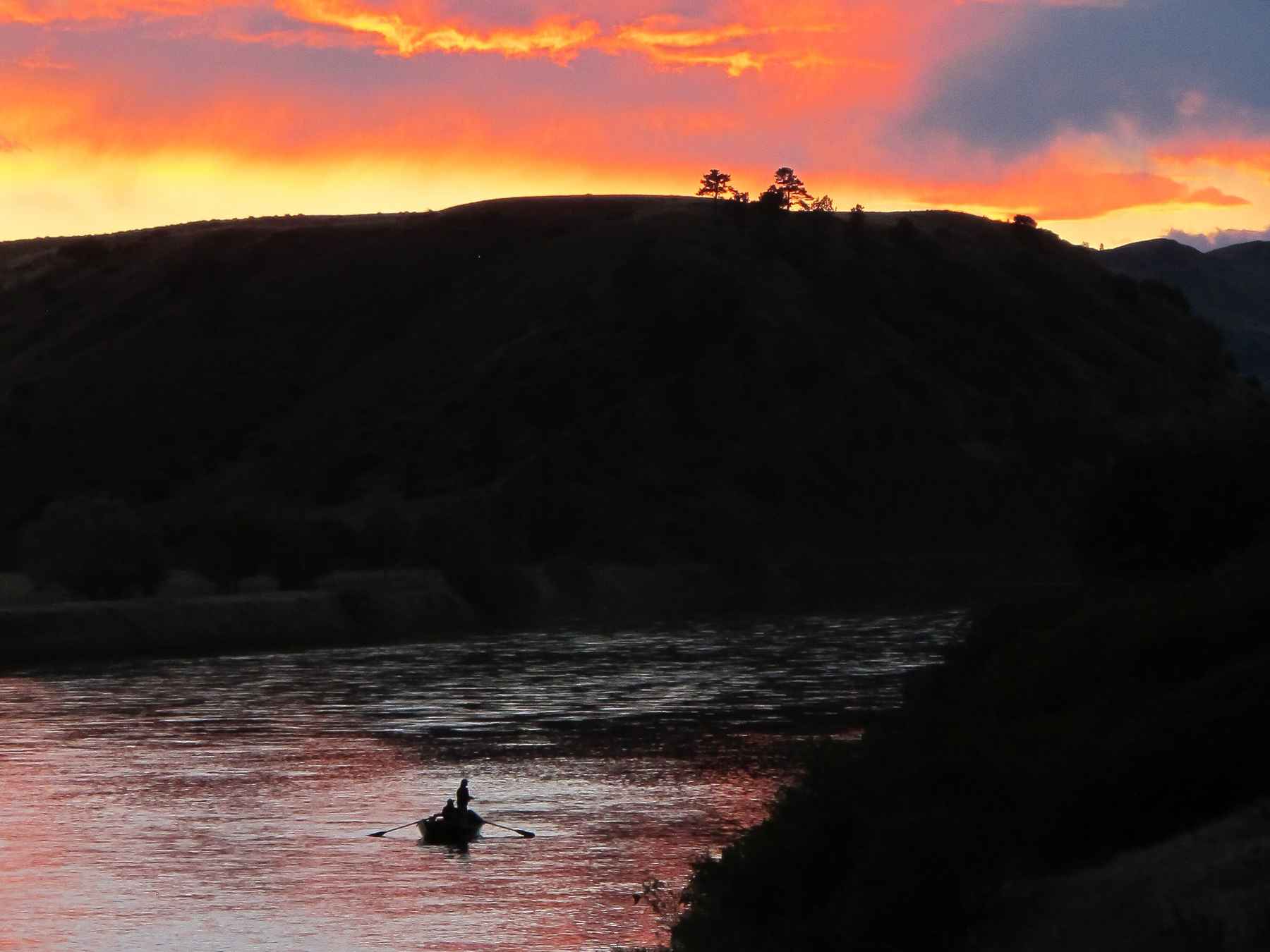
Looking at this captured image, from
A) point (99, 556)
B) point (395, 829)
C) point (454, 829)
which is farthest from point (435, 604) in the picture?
point (454, 829)

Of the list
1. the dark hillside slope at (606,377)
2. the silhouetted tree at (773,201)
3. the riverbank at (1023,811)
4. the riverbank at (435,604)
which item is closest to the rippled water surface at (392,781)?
the riverbank at (435,604)

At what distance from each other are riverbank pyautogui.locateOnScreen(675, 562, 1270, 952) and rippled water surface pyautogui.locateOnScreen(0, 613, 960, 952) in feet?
24.6

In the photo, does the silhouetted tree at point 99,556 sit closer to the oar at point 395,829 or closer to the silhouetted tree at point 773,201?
the oar at point 395,829

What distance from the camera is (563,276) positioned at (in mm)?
146000

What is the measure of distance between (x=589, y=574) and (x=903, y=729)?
241ft

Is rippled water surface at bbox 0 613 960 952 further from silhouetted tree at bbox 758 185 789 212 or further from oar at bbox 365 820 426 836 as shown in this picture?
silhouetted tree at bbox 758 185 789 212

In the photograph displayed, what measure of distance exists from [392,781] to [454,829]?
28.4ft

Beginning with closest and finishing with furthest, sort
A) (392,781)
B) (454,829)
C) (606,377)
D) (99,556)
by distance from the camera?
(454,829)
(392,781)
(99,556)
(606,377)

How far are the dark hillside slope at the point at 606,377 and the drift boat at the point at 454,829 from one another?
181ft

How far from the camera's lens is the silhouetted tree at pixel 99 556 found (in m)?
78.3

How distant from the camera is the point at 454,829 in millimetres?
32281

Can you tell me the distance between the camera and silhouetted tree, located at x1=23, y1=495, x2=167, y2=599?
78.3 meters

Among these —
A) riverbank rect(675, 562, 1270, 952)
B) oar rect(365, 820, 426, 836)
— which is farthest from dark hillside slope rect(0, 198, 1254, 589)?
riverbank rect(675, 562, 1270, 952)

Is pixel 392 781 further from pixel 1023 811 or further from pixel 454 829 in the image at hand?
pixel 1023 811
